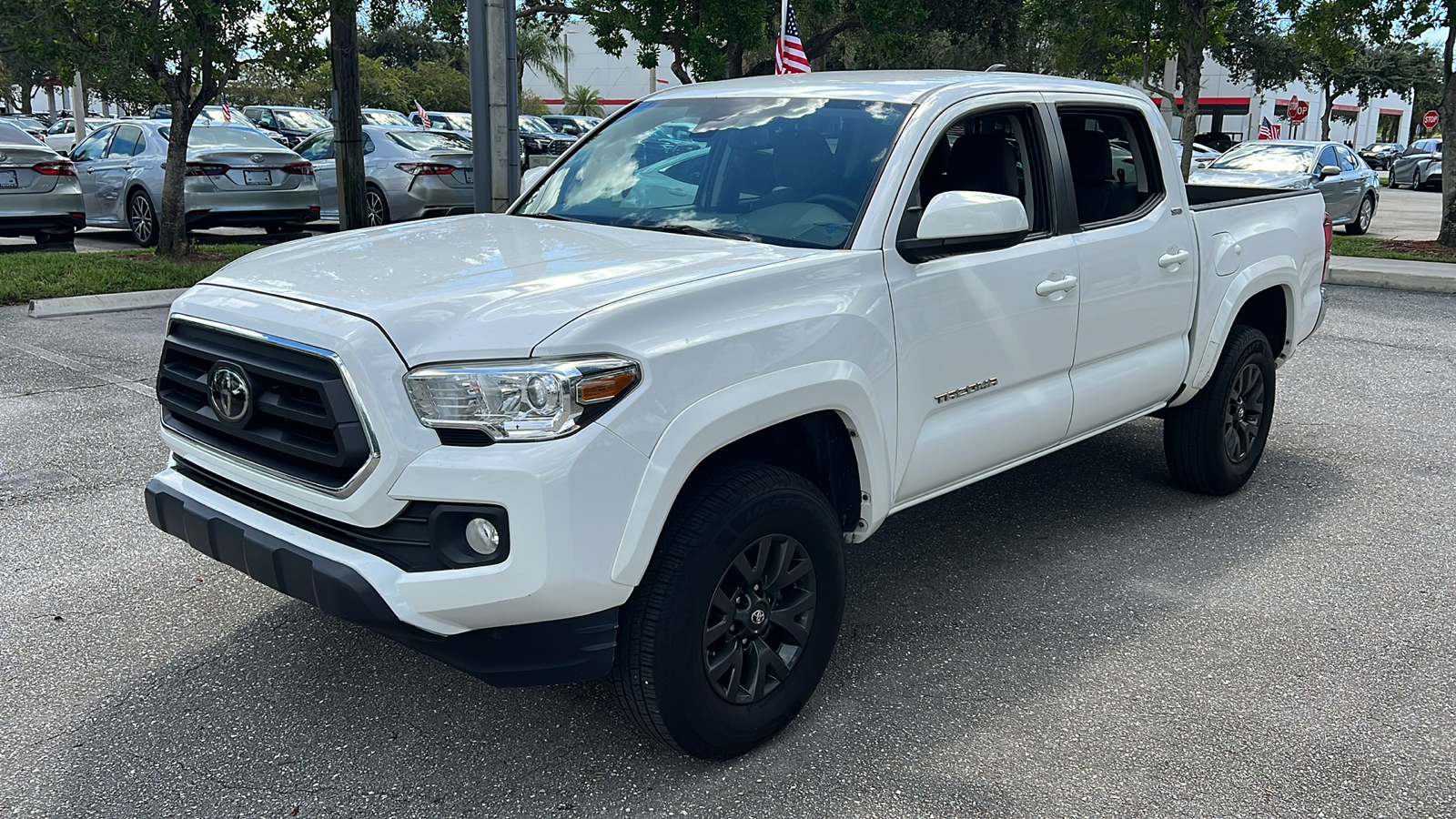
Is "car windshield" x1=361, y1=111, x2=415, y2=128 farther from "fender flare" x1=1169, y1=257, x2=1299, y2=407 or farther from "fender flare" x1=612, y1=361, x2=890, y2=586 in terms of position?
"fender flare" x1=612, y1=361, x2=890, y2=586

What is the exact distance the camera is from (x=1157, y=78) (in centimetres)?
2622

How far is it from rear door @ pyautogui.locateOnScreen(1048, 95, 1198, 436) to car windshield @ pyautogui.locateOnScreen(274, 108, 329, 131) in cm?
2494

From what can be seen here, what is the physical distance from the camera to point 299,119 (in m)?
27.4

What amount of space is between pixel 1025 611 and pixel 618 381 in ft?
7.12

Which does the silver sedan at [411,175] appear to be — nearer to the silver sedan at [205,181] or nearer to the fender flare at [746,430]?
the silver sedan at [205,181]

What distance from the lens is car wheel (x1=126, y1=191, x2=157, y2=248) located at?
556 inches

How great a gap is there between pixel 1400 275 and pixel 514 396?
12636mm

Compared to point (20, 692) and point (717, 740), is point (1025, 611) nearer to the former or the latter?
point (717, 740)

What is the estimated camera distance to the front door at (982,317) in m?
3.78

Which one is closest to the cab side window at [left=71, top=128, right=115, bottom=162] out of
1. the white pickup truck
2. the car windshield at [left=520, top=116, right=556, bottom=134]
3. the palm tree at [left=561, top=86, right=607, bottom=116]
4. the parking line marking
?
the parking line marking

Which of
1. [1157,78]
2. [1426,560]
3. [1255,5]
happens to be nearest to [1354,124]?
[1255,5]

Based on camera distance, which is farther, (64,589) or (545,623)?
(64,589)

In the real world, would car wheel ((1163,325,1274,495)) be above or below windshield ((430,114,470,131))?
below

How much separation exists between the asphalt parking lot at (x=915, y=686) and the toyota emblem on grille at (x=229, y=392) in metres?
0.94
